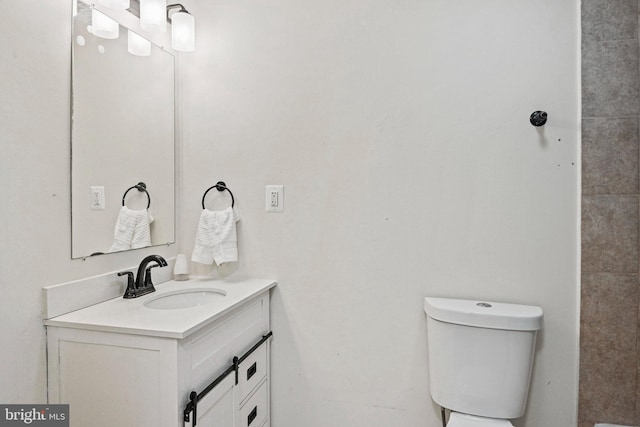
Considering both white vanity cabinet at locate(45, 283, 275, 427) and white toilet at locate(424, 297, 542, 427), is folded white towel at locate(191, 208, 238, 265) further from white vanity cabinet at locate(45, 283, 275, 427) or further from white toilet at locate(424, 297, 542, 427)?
white toilet at locate(424, 297, 542, 427)

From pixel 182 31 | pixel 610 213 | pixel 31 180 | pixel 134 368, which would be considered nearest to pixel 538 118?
pixel 610 213

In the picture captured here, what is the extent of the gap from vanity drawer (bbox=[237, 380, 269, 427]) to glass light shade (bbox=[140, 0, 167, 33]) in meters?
1.52

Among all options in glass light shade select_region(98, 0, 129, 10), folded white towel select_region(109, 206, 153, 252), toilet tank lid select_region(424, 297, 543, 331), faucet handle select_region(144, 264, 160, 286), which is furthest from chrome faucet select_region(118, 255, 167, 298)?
toilet tank lid select_region(424, 297, 543, 331)

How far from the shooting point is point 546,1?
1.35 m

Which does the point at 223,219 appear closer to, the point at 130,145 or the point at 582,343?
the point at 130,145

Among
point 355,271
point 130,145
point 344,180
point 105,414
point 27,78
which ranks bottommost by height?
point 105,414

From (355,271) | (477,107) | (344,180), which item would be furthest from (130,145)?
(477,107)

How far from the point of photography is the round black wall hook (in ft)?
4.37

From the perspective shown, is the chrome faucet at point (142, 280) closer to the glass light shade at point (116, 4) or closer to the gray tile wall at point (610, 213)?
the glass light shade at point (116, 4)

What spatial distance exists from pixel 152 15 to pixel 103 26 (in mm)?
205

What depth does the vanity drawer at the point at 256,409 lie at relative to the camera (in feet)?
4.50

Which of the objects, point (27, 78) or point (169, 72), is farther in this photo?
point (169, 72)

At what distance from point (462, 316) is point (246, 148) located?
1130 millimetres

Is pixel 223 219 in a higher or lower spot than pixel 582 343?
higher
